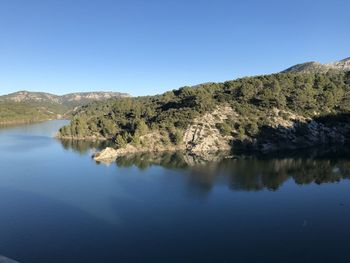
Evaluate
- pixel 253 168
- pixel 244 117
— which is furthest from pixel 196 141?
pixel 253 168

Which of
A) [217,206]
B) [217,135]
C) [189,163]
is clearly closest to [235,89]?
[217,135]

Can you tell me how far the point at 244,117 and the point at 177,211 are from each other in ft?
240

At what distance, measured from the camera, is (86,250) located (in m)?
40.0

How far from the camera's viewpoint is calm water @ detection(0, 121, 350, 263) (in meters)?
39.6

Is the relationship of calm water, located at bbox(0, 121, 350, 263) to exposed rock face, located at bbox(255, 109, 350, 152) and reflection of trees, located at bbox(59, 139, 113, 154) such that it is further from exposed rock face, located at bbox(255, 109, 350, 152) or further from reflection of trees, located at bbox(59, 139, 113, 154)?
reflection of trees, located at bbox(59, 139, 113, 154)

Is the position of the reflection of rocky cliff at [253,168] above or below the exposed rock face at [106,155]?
below

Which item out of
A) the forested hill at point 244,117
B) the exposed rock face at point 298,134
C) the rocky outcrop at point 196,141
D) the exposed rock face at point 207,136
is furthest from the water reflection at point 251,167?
the forested hill at point 244,117

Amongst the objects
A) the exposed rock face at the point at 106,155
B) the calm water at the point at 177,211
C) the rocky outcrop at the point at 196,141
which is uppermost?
the rocky outcrop at the point at 196,141

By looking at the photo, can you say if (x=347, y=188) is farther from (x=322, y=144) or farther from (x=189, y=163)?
(x=322, y=144)

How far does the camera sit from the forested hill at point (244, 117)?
4515 inches

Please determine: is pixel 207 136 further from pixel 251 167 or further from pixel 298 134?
pixel 251 167

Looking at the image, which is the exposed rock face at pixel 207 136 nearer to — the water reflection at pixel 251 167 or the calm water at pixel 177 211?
the water reflection at pixel 251 167

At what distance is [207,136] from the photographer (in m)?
114

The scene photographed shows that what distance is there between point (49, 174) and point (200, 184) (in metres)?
35.5
